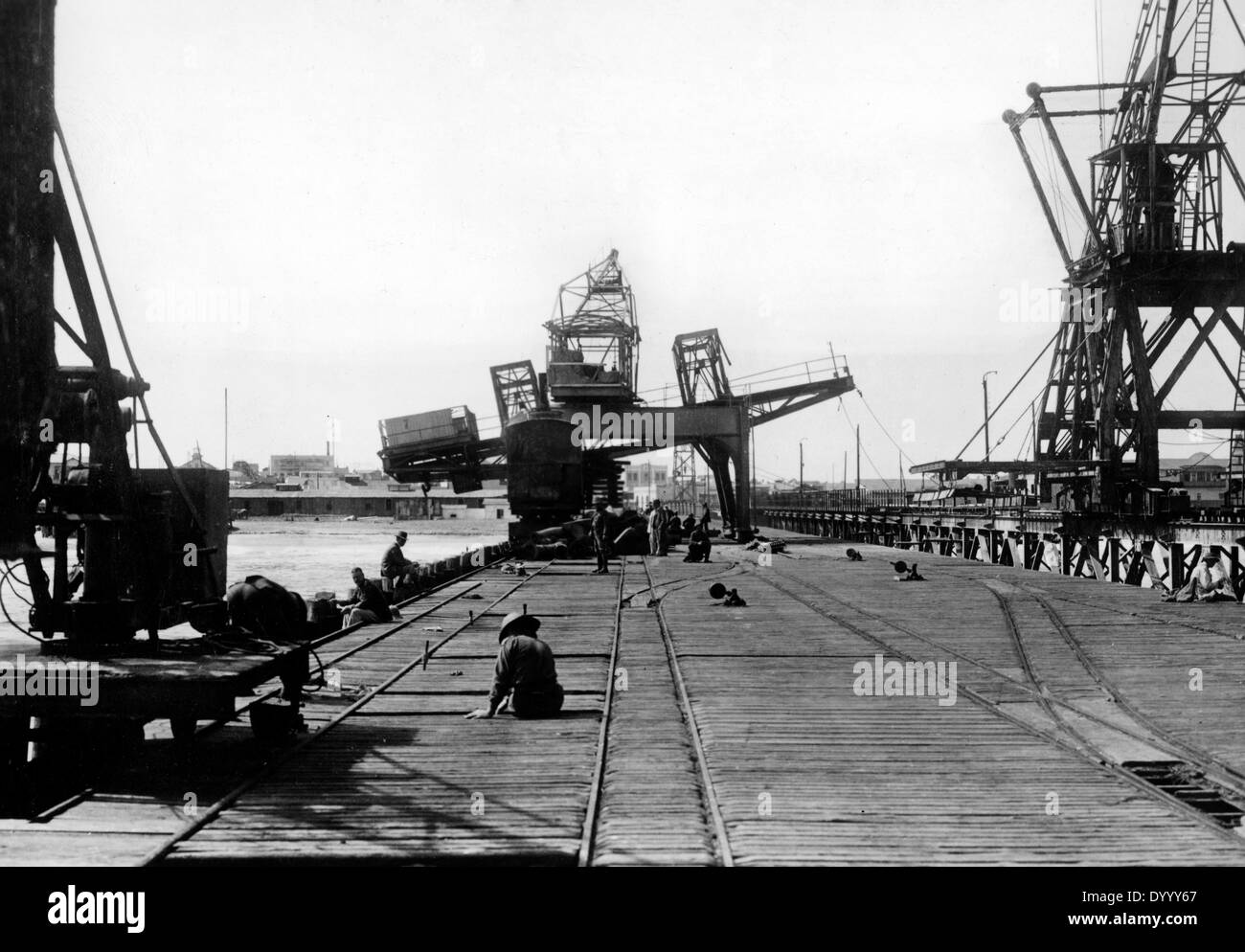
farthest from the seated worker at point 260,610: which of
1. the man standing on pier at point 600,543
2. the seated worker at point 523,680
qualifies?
the man standing on pier at point 600,543

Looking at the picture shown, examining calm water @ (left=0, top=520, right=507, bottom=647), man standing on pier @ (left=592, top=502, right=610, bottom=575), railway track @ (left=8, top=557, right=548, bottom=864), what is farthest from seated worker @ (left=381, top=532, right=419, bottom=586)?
railway track @ (left=8, top=557, right=548, bottom=864)

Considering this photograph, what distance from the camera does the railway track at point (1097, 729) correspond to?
718 cm

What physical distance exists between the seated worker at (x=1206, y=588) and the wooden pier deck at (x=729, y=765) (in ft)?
12.8

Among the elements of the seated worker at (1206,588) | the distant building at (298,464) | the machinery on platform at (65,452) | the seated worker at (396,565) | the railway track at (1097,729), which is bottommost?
the railway track at (1097,729)

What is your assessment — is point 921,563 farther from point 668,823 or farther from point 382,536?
point 382,536

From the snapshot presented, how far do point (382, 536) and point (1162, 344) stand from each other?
60.3 meters

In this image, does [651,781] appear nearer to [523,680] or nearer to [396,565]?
[523,680]

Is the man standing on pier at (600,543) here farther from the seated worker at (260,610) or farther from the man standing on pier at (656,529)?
the seated worker at (260,610)

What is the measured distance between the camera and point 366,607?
16734 millimetres

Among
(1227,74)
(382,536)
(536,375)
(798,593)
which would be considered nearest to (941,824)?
(798,593)

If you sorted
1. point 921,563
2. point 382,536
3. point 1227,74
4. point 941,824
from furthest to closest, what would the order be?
point 382,536 → point 921,563 → point 1227,74 → point 941,824

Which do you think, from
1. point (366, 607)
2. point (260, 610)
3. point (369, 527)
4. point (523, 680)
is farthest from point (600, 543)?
point (369, 527)

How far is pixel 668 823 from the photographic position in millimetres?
6555

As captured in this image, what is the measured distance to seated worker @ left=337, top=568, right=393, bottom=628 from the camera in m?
16.4
